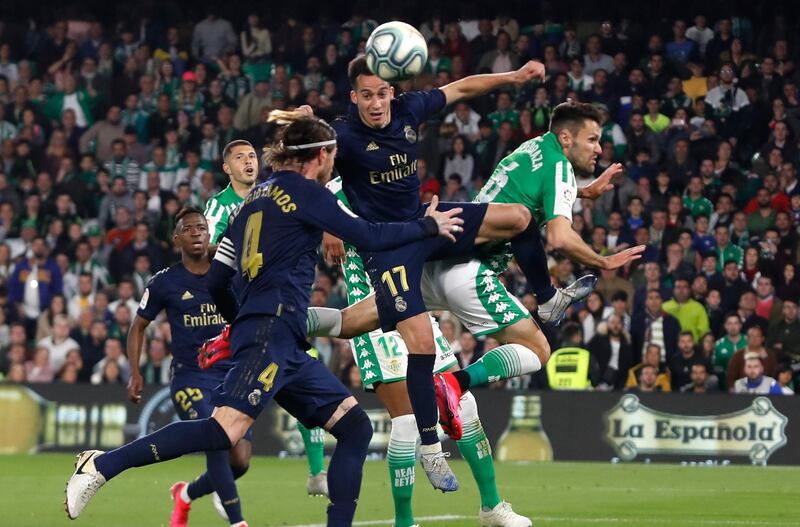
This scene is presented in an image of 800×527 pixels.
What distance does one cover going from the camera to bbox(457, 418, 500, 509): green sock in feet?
32.8

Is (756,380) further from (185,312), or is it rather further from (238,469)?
(185,312)

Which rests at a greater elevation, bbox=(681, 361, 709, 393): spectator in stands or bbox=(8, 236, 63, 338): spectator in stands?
bbox=(8, 236, 63, 338): spectator in stands

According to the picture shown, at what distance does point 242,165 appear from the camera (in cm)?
1157

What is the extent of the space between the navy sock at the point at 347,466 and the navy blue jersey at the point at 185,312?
273 cm

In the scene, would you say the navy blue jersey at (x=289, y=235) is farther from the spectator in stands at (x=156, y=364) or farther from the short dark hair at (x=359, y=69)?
the spectator in stands at (x=156, y=364)

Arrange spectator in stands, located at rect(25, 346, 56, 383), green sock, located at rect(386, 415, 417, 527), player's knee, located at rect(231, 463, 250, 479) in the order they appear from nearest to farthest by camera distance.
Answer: green sock, located at rect(386, 415, 417, 527)
player's knee, located at rect(231, 463, 250, 479)
spectator in stands, located at rect(25, 346, 56, 383)

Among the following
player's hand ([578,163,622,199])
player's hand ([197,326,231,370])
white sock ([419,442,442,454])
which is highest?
player's hand ([578,163,622,199])

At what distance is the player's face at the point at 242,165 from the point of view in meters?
11.6

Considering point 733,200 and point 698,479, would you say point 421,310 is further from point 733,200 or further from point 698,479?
point 733,200

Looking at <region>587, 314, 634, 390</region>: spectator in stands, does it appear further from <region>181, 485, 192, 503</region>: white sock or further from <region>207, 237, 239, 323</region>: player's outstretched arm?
<region>207, 237, 239, 323</region>: player's outstretched arm

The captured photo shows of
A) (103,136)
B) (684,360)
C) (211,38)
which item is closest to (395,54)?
(684,360)

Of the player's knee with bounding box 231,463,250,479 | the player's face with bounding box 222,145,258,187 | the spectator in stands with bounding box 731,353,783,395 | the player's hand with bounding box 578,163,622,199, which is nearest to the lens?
the player's hand with bounding box 578,163,622,199

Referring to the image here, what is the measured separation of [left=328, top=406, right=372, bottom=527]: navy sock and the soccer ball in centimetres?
236

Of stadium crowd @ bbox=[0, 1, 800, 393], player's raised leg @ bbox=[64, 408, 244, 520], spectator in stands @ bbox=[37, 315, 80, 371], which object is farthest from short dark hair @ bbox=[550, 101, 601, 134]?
spectator in stands @ bbox=[37, 315, 80, 371]
